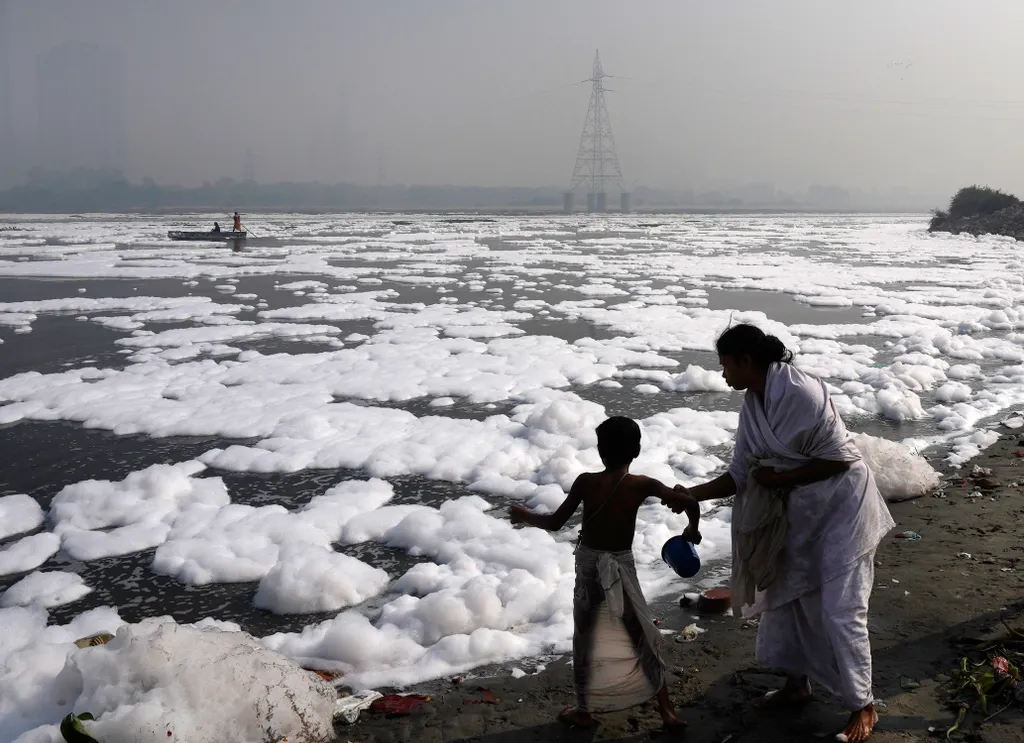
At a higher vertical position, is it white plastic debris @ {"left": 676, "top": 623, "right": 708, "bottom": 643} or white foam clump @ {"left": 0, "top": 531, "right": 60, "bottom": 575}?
white plastic debris @ {"left": 676, "top": 623, "right": 708, "bottom": 643}

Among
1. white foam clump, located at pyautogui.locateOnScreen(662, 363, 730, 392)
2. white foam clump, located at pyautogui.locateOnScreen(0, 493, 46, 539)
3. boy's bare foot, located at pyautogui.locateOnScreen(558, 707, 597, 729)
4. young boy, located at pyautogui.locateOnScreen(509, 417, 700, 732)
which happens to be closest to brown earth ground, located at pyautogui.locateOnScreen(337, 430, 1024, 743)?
boy's bare foot, located at pyautogui.locateOnScreen(558, 707, 597, 729)

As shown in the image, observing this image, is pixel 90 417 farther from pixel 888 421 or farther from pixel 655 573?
pixel 888 421

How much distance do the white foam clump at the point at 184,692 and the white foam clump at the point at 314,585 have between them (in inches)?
39.6

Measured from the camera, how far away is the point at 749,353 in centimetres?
269

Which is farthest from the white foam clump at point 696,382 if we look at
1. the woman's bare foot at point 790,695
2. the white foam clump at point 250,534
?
the woman's bare foot at point 790,695

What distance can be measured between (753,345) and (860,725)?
1.31 m

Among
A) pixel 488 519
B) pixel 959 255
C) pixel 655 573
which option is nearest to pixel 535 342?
pixel 488 519

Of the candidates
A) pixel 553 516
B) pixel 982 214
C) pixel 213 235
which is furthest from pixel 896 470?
pixel 982 214

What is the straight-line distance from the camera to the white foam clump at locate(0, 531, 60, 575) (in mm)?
4484

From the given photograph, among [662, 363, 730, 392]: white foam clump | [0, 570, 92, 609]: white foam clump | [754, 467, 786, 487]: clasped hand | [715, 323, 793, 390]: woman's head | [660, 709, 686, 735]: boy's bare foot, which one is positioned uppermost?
[715, 323, 793, 390]: woman's head

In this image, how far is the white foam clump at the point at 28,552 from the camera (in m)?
4.48

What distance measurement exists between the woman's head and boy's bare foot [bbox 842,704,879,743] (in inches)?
45.3

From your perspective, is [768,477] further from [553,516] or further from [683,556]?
[553,516]

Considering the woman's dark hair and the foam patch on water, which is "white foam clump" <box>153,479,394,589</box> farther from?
the woman's dark hair
